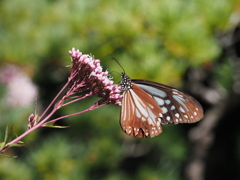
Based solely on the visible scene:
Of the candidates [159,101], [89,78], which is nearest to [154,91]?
[159,101]

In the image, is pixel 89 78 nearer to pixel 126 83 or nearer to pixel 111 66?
pixel 126 83

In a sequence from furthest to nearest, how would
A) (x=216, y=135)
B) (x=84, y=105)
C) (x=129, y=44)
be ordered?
(x=216, y=135), (x=84, y=105), (x=129, y=44)

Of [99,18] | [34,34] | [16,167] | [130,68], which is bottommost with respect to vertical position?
[16,167]

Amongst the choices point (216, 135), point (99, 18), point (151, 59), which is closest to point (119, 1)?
point (99, 18)

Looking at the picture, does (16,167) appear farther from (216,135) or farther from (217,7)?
(216,135)

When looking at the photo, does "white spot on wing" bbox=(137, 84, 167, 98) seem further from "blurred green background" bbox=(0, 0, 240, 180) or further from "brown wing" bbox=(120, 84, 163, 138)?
"blurred green background" bbox=(0, 0, 240, 180)

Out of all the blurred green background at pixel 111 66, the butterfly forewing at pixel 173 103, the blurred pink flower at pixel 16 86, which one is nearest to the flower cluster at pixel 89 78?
the butterfly forewing at pixel 173 103
